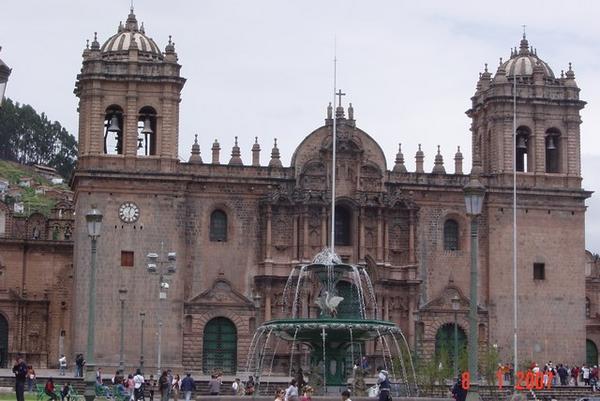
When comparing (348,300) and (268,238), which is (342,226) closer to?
(268,238)

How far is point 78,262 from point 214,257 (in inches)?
240

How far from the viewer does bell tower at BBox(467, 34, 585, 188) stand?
213ft

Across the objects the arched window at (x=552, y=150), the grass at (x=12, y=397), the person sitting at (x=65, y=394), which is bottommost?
the grass at (x=12, y=397)

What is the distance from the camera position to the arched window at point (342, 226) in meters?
63.4

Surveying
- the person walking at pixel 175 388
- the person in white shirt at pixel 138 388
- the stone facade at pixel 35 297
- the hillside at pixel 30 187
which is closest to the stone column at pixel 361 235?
the person walking at pixel 175 388

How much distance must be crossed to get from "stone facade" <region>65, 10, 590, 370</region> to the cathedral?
0.07m

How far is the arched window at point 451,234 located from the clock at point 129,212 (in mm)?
14585

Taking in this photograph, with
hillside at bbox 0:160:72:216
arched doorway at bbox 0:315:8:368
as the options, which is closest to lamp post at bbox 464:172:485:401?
arched doorway at bbox 0:315:8:368

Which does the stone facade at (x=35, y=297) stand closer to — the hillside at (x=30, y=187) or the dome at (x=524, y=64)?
the dome at (x=524, y=64)

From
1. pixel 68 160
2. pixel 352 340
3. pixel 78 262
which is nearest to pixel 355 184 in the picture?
pixel 78 262

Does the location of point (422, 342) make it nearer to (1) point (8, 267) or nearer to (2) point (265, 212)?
(2) point (265, 212)

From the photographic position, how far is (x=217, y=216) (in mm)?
62562

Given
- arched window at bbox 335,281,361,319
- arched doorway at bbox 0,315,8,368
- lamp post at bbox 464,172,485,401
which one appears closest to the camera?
lamp post at bbox 464,172,485,401

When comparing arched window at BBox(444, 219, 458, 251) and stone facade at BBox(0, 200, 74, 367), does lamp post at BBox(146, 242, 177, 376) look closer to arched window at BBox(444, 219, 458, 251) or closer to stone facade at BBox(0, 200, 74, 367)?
stone facade at BBox(0, 200, 74, 367)
